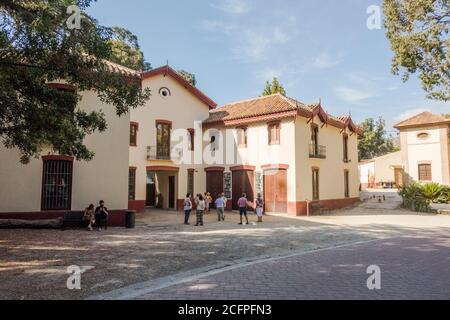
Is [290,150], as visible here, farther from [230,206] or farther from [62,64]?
[62,64]

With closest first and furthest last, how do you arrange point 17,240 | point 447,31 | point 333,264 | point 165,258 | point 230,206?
1. point 333,264
2. point 165,258
3. point 17,240
4. point 447,31
5. point 230,206

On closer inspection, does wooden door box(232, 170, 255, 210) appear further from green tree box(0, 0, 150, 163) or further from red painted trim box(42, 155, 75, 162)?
green tree box(0, 0, 150, 163)

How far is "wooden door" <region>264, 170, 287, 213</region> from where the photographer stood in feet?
70.6

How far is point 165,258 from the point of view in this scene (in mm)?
8797

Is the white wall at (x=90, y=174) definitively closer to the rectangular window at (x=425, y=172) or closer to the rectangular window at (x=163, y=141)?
the rectangular window at (x=163, y=141)

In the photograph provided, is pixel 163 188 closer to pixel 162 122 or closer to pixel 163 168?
pixel 163 168

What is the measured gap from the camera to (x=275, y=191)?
21.9m

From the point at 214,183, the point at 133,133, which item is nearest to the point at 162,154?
the point at 133,133

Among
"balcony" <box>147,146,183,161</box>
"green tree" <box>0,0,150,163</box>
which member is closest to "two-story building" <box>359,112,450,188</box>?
"balcony" <box>147,146,183,161</box>

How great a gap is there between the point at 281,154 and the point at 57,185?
13.3 meters

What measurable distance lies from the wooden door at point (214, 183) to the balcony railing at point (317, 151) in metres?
6.70

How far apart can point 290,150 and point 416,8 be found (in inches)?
390
